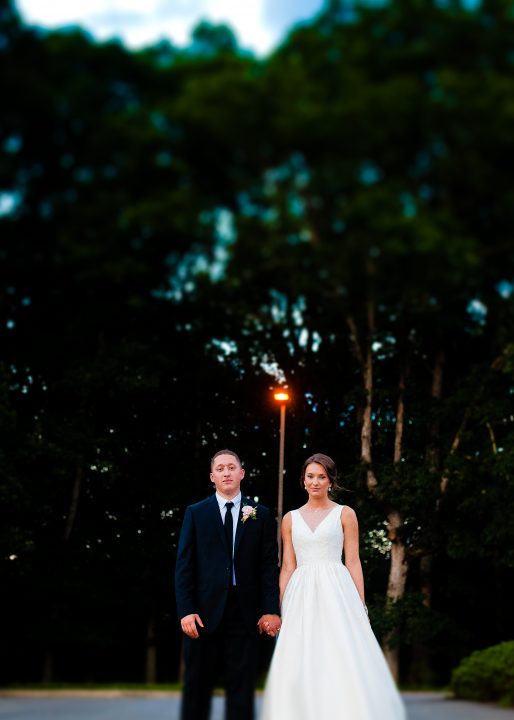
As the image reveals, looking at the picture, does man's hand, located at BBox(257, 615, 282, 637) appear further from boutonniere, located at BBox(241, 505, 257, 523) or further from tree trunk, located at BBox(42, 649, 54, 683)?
tree trunk, located at BBox(42, 649, 54, 683)

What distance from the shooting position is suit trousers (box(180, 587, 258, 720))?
6.13 metres

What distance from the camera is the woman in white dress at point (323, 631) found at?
6.64 metres

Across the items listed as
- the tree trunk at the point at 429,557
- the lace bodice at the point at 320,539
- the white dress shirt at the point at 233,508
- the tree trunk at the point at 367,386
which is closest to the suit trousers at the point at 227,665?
the white dress shirt at the point at 233,508

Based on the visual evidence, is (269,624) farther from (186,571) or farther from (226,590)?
(186,571)

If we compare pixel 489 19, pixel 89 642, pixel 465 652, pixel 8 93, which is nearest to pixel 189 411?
pixel 89 642

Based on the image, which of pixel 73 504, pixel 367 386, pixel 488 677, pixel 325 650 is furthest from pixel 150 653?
pixel 325 650

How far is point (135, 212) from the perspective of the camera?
1412 cm

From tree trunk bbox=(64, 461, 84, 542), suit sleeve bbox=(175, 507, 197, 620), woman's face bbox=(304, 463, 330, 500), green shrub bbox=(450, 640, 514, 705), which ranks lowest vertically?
green shrub bbox=(450, 640, 514, 705)

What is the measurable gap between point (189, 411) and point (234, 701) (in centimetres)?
2613

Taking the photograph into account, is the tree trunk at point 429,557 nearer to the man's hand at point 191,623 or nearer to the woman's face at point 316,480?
the woman's face at point 316,480

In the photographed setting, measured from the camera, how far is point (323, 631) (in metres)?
7.02

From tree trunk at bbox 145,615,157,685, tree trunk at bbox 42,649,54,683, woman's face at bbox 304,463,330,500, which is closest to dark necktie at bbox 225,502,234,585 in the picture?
woman's face at bbox 304,463,330,500

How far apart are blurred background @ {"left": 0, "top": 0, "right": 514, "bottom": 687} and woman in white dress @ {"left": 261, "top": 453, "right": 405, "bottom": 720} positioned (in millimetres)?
6106

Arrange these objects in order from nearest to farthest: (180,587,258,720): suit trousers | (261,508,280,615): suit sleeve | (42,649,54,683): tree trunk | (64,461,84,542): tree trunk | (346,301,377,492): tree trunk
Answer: (180,587,258,720): suit trousers → (261,508,280,615): suit sleeve → (346,301,377,492): tree trunk → (64,461,84,542): tree trunk → (42,649,54,683): tree trunk
